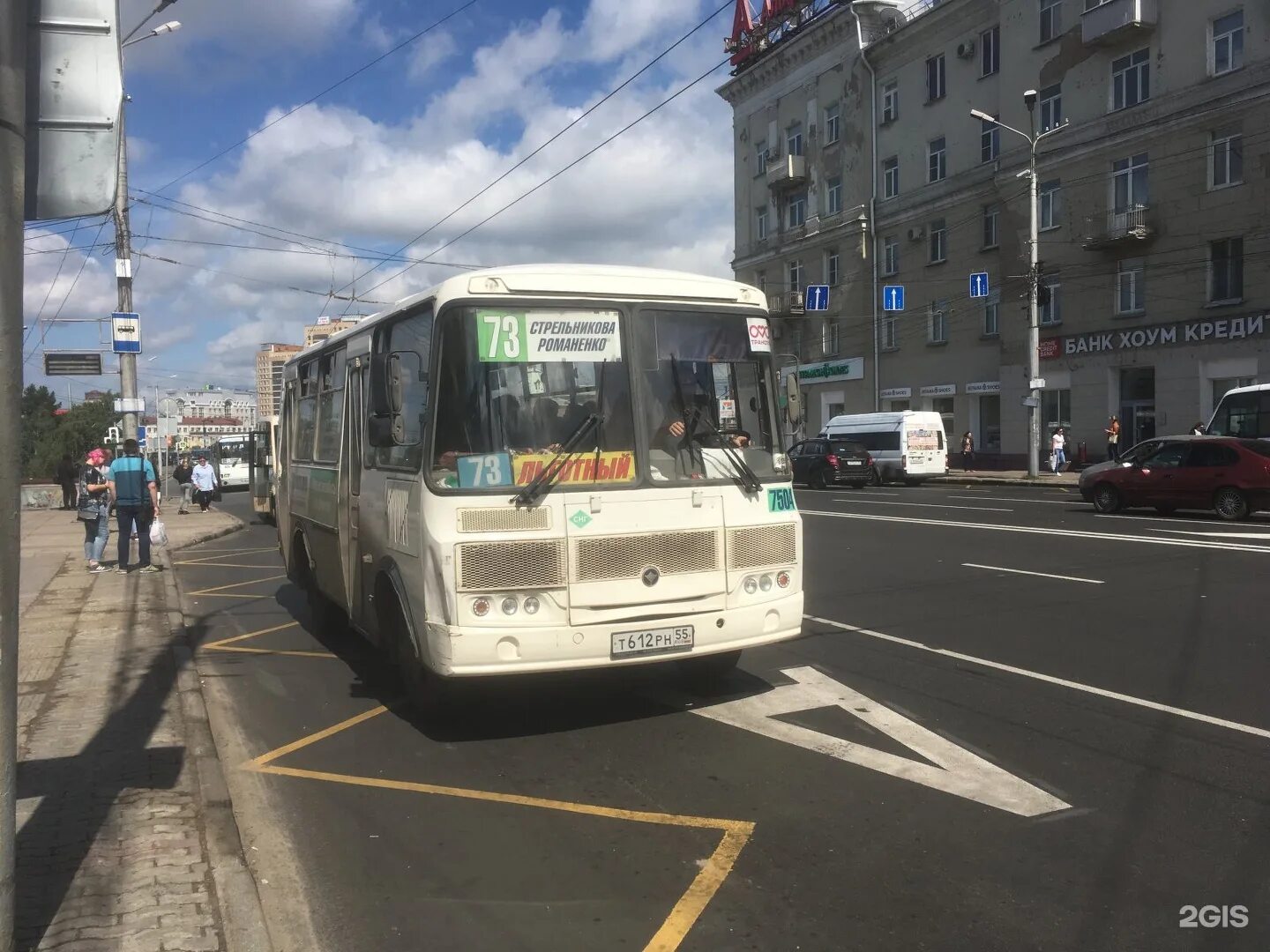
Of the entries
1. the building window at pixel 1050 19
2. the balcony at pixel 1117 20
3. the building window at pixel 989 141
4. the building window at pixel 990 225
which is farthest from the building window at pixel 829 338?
the balcony at pixel 1117 20

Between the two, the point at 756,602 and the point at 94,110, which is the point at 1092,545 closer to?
the point at 756,602

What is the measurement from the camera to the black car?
31.3m

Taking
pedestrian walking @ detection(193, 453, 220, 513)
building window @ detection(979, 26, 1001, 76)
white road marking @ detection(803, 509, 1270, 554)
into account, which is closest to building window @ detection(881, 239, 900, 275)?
building window @ detection(979, 26, 1001, 76)

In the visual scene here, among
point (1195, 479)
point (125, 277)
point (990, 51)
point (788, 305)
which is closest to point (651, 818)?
point (1195, 479)

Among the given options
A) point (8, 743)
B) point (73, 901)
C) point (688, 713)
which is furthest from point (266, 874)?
point (688, 713)

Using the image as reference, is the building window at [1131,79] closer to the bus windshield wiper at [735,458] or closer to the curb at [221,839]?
the bus windshield wiper at [735,458]

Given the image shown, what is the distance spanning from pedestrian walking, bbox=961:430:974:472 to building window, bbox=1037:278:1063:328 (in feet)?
15.4

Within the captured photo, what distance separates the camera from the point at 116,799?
5.08 metres

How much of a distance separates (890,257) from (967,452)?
33.3ft

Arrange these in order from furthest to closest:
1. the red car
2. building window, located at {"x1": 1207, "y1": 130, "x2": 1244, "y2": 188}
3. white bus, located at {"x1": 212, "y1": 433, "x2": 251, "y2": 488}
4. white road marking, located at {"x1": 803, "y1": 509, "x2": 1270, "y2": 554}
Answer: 1. white bus, located at {"x1": 212, "y1": 433, "x2": 251, "y2": 488}
2. building window, located at {"x1": 1207, "y1": 130, "x2": 1244, "y2": 188}
3. the red car
4. white road marking, located at {"x1": 803, "y1": 509, "x2": 1270, "y2": 554}

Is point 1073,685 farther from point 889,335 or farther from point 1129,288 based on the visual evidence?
point 889,335

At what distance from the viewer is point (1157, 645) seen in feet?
26.3

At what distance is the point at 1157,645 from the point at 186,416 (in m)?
149

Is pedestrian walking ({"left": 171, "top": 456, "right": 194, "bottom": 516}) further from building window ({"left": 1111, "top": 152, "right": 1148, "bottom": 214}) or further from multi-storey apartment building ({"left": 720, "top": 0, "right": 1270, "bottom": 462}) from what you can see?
building window ({"left": 1111, "top": 152, "right": 1148, "bottom": 214})
